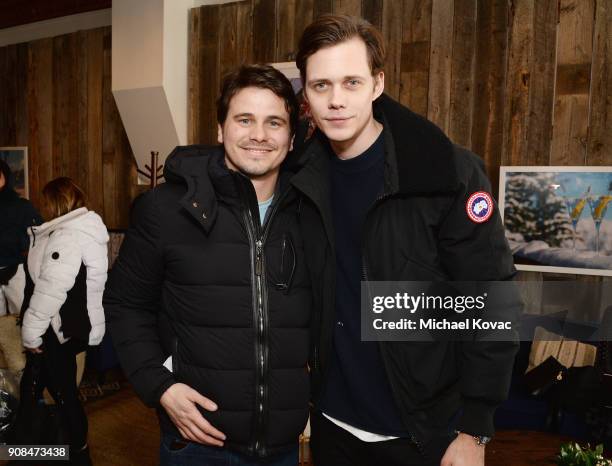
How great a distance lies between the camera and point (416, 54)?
13.1 ft

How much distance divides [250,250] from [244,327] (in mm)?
196

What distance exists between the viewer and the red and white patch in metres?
1.24

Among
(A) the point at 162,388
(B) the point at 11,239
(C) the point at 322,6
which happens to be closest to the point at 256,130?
(A) the point at 162,388

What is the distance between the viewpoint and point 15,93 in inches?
245

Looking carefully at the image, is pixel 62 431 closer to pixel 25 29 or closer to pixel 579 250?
pixel 579 250

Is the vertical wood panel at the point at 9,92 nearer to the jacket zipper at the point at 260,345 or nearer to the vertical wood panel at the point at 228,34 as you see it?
the vertical wood panel at the point at 228,34

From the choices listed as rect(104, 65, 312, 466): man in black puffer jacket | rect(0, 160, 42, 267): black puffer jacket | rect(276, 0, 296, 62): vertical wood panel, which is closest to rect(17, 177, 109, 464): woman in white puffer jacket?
rect(0, 160, 42, 267): black puffer jacket

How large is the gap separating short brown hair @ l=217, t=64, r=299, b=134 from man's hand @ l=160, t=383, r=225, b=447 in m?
0.74

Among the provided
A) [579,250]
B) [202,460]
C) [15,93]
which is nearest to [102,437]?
[202,460]

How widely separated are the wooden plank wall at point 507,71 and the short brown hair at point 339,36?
2.64 meters

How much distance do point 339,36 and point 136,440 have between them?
2.99m

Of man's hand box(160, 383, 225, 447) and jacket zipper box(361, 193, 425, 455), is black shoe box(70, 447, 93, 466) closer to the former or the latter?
man's hand box(160, 383, 225, 447)

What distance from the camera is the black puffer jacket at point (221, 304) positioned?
1295mm

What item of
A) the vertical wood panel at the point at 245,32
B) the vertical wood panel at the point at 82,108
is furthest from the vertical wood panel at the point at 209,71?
the vertical wood panel at the point at 82,108
